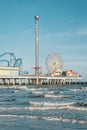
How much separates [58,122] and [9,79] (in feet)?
450

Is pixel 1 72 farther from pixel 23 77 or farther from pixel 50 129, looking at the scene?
pixel 50 129

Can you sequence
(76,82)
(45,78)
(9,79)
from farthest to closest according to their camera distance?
1. (76,82)
2. (45,78)
3. (9,79)

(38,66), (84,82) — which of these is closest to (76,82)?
(84,82)

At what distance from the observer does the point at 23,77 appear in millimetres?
159500

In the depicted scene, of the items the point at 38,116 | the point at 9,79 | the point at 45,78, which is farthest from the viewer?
the point at 45,78

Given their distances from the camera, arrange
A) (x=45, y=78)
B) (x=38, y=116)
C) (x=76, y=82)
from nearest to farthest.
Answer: (x=38, y=116) → (x=45, y=78) → (x=76, y=82)

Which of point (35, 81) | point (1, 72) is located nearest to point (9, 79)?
point (1, 72)

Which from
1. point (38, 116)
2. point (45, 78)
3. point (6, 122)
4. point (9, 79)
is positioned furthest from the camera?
point (45, 78)

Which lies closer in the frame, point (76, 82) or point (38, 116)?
point (38, 116)

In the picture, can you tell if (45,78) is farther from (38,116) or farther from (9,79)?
(38,116)

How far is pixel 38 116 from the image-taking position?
74.2 ft

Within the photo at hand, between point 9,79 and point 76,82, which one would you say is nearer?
point 9,79

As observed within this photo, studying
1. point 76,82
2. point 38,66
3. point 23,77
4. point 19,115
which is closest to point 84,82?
point 76,82

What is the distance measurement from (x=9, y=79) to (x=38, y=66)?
852 inches
